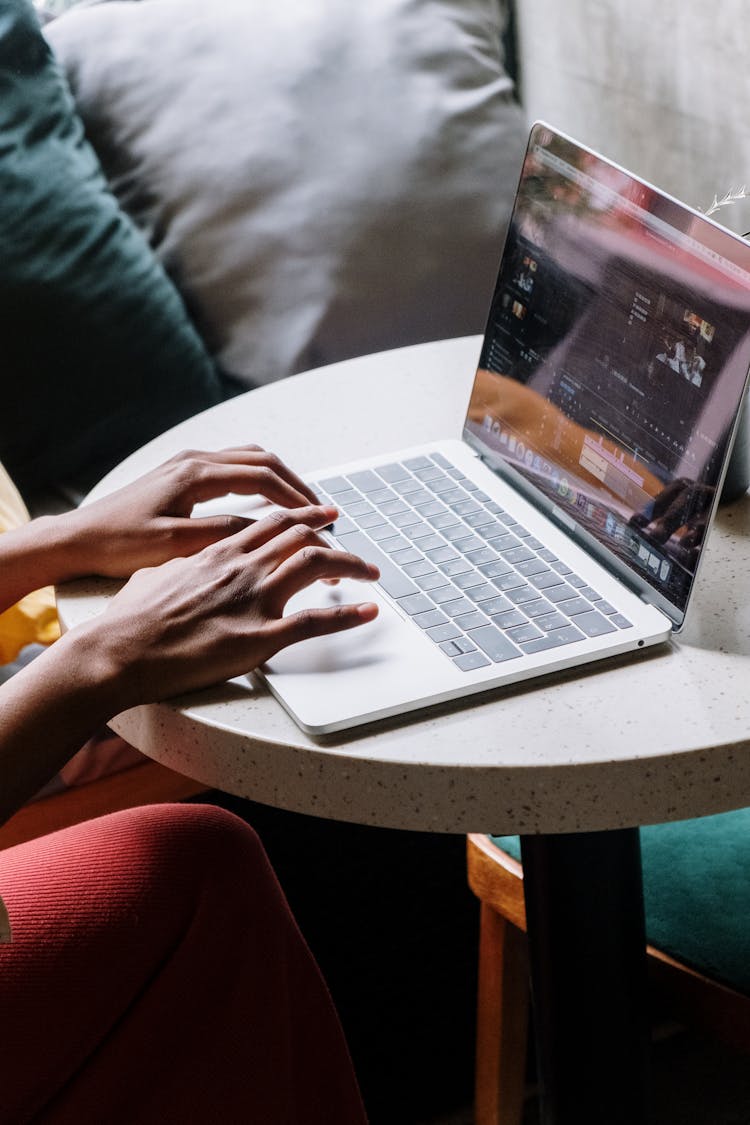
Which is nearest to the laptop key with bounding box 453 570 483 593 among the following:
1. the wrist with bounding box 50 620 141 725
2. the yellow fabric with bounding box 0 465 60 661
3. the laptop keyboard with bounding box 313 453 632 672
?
the laptop keyboard with bounding box 313 453 632 672

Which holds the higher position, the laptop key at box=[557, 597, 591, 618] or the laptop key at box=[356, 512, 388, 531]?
the laptop key at box=[557, 597, 591, 618]

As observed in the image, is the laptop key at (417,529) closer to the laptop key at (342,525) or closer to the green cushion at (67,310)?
the laptop key at (342,525)

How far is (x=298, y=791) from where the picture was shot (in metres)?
0.74

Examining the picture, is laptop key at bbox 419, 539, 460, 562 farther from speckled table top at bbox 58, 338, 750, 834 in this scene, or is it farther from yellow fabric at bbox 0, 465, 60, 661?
yellow fabric at bbox 0, 465, 60, 661

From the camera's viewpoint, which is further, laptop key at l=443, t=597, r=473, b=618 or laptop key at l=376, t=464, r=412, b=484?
laptop key at l=376, t=464, r=412, b=484

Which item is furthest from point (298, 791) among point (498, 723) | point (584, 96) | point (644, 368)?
point (584, 96)

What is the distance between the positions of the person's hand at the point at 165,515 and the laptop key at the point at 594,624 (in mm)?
261

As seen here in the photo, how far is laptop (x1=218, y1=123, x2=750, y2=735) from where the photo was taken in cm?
77

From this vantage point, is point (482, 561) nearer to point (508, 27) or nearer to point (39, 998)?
point (39, 998)

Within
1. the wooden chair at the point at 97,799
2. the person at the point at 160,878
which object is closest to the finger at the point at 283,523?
the person at the point at 160,878

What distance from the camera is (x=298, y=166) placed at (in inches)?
64.5

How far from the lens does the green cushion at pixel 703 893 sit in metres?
0.90

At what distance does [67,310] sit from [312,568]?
2.77ft

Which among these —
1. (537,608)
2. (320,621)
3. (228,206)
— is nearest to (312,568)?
(320,621)
